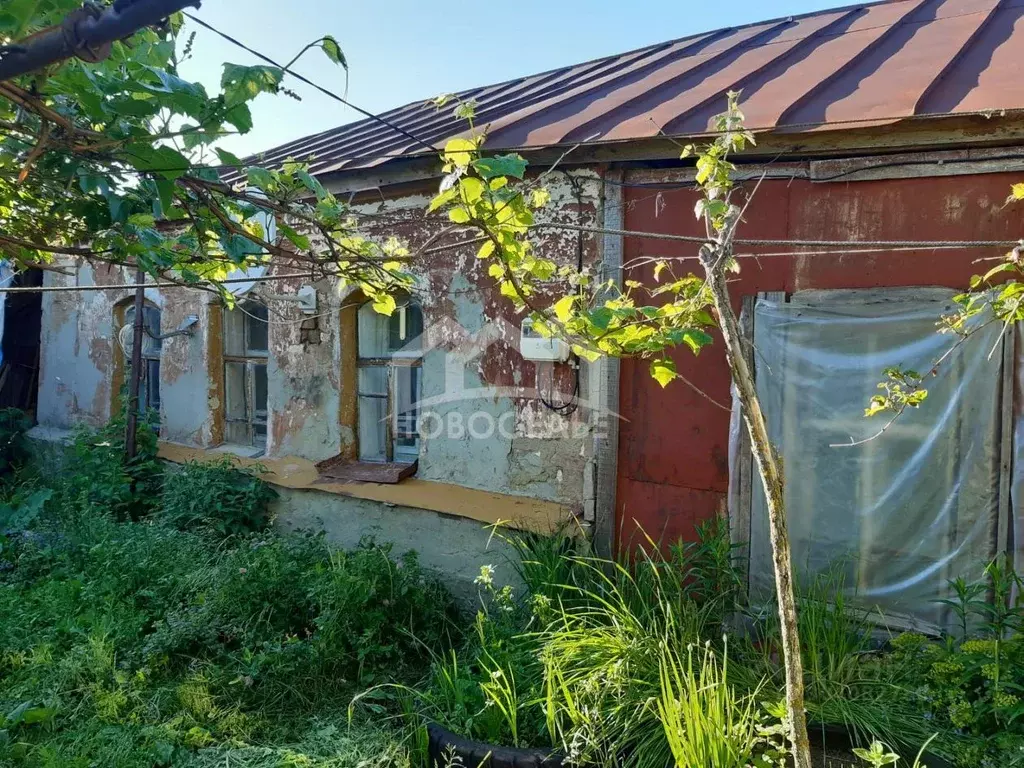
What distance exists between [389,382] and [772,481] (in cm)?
404

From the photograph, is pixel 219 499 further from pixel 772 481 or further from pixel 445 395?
pixel 772 481

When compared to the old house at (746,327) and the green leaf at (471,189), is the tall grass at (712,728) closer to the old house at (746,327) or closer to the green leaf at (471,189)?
the old house at (746,327)

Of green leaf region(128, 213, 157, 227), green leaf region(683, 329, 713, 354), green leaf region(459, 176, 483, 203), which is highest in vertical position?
green leaf region(459, 176, 483, 203)

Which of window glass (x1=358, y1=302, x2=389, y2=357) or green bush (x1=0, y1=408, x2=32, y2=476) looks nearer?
window glass (x1=358, y1=302, x2=389, y2=357)

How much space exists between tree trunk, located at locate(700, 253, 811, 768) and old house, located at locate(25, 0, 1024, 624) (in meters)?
0.47

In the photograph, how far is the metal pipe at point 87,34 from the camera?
1.32 m

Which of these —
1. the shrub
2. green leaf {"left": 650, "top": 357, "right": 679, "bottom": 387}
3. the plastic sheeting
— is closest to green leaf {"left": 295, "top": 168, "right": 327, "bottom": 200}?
green leaf {"left": 650, "top": 357, "right": 679, "bottom": 387}

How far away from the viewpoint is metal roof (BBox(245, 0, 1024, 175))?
3.48 m

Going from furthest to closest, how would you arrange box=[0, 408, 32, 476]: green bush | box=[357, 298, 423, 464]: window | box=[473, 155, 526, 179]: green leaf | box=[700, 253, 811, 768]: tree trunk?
box=[0, 408, 32, 476]: green bush
box=[357, 298, 423, 464]: window
box=[473, 155, 526, 179]: green leaf
box=[700, 253, 811, 768]: tree trunk

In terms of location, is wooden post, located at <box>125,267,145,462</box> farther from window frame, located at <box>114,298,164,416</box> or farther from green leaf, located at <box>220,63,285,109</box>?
green leaf, located at <box>220,63,285,109</box>

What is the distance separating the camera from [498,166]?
7.55 feet

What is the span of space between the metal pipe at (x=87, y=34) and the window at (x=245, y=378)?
564cm

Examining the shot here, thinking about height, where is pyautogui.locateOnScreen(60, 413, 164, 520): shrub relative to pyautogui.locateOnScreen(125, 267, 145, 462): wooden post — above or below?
below

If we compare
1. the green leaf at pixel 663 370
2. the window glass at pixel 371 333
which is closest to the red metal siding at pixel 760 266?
the green leaf at pixel 663 370
